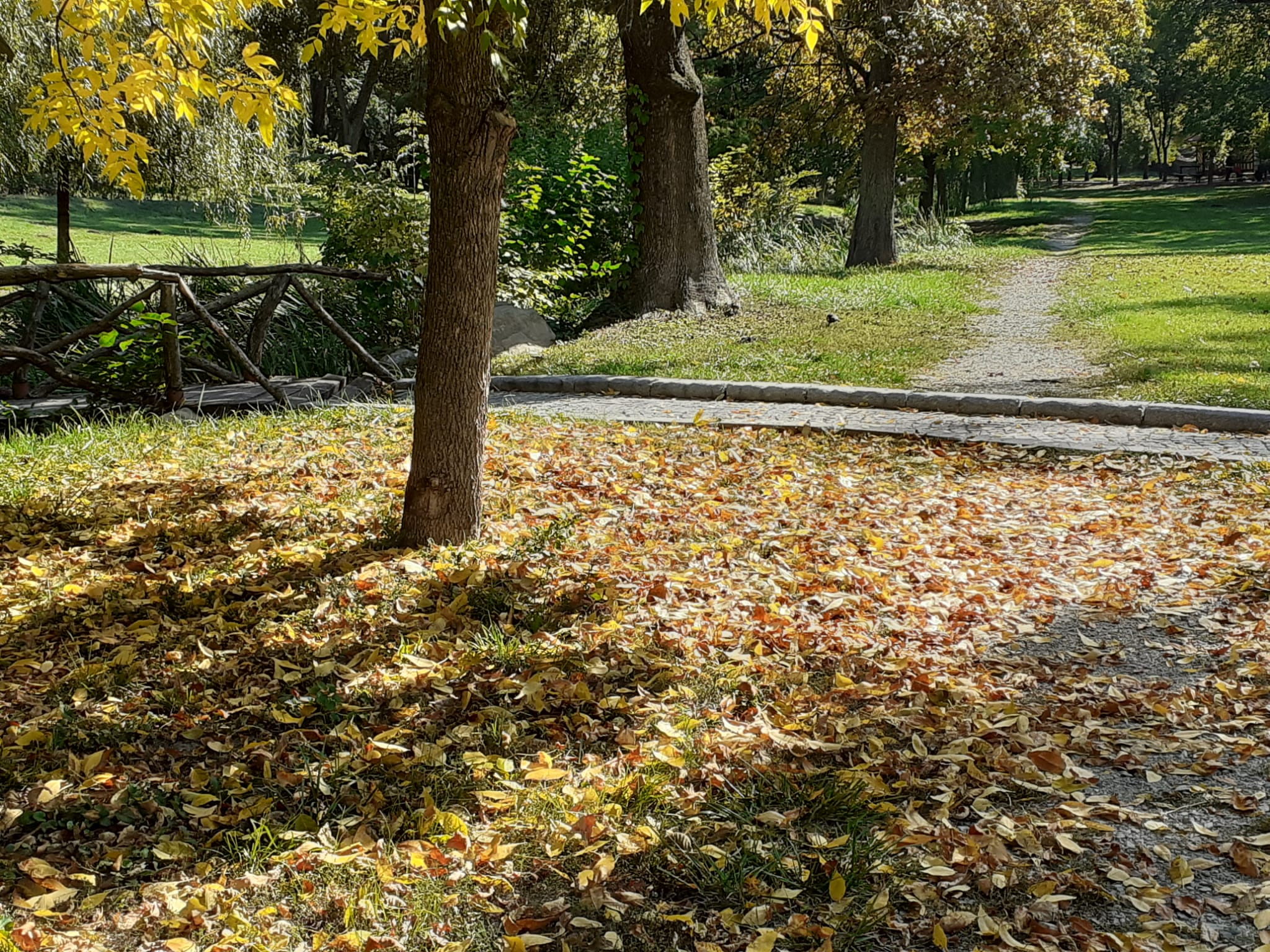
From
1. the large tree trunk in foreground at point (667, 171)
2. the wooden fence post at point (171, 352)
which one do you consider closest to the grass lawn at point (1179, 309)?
the large tree trunk in foreground at point (667, 171)

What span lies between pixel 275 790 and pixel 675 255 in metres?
10.5

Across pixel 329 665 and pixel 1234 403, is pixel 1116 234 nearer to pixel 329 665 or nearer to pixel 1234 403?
pixel 1234 403

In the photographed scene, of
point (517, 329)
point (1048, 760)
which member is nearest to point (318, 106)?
point (517, 329)

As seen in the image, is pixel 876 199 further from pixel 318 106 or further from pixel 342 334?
pixel 318 106

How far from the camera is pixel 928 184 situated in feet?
104

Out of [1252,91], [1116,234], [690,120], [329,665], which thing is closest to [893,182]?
[690,120]

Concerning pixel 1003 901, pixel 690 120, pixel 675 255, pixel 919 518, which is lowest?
pixel 1003 901

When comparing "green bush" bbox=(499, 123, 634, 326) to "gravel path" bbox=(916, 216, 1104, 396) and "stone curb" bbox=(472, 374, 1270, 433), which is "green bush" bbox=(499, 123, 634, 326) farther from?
"gravel path" bbox=(916, 216, 1104, 396)

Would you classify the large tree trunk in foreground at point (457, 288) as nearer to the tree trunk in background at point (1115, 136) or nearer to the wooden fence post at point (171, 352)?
the wooden fence post at point (171, 352)

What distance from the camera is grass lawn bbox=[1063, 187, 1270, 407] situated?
8664mm

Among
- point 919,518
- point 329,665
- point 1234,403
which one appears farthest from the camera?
point 1234,403

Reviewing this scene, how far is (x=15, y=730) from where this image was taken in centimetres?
357

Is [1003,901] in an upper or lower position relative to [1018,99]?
lower

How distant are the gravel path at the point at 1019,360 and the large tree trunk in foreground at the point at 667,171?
347 centimetres
